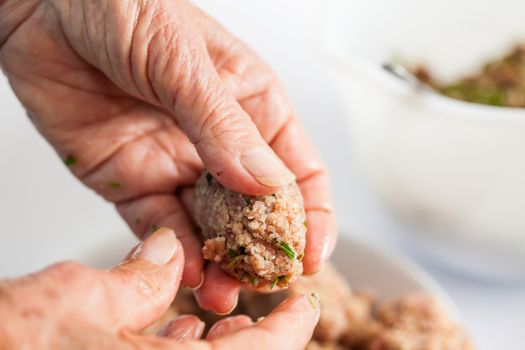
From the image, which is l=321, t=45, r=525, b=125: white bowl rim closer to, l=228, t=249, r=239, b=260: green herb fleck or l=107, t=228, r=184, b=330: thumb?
l=228, t=249, r=239, b=260: green herb fleck

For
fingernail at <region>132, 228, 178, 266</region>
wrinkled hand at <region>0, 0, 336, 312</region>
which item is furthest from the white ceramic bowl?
fingernail at <region>132, 228, 178, 266</region>

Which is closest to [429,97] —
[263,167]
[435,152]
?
[435,152]

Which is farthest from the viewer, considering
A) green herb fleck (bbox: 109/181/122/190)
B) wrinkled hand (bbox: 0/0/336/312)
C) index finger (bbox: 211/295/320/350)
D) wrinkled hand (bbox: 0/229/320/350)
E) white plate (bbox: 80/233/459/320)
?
white plate (bbox: 80/233/459/320)

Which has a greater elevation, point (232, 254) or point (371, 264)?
point (232, 254)

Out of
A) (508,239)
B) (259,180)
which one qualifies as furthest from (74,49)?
(508,239)

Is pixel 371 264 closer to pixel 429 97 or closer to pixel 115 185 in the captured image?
pixel 429 97

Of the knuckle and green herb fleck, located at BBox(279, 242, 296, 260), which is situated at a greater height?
the knuckle
